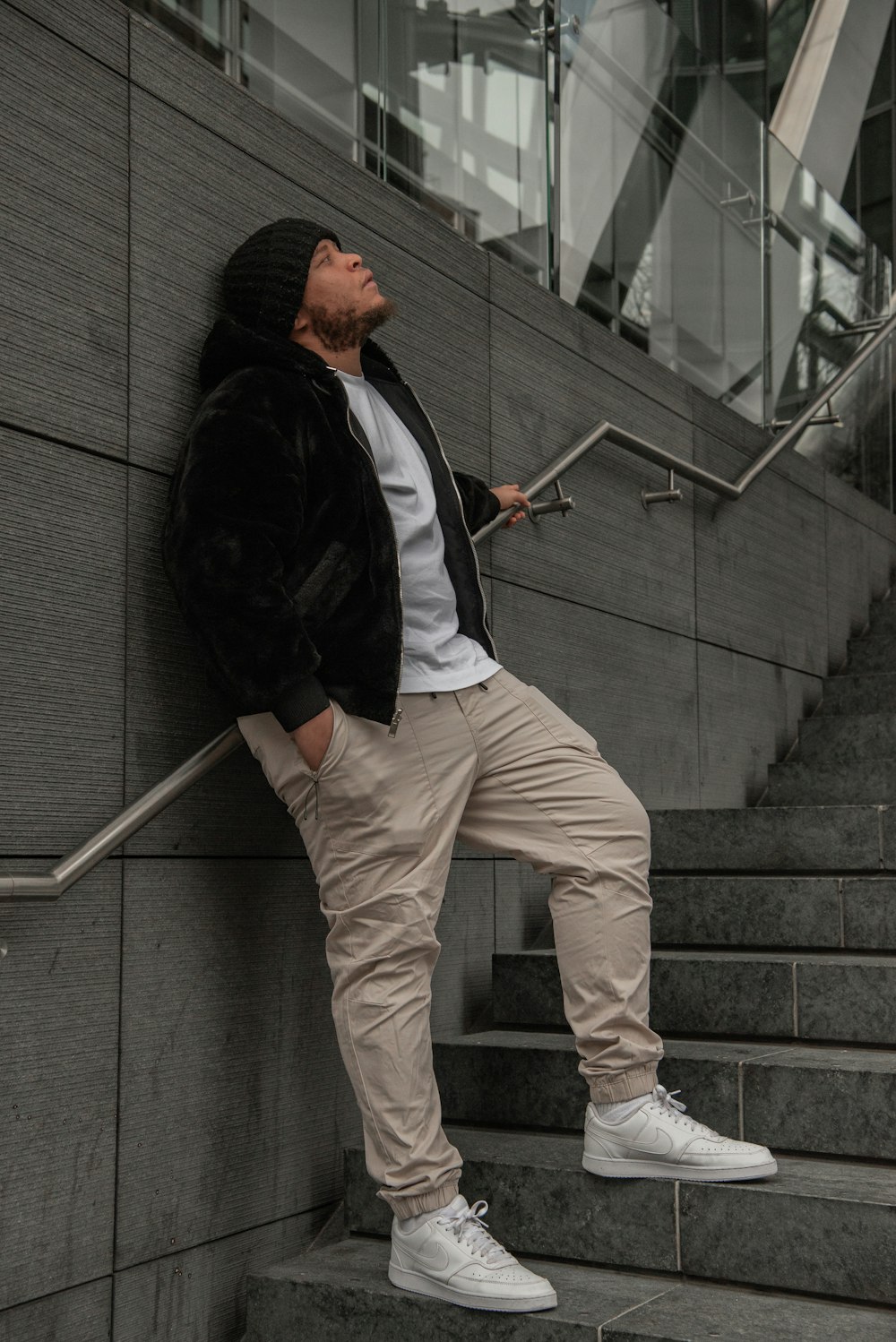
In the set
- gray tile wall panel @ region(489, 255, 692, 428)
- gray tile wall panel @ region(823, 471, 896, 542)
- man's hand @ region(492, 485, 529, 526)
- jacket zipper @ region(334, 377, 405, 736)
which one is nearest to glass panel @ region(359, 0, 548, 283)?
gray tile wall panel @ region(489, 255, 692, 428)

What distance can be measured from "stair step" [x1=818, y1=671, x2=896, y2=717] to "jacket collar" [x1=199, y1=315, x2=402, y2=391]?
11.3 ft

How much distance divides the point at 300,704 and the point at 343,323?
0.78m

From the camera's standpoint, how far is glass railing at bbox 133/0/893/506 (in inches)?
131

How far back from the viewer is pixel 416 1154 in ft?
7.41

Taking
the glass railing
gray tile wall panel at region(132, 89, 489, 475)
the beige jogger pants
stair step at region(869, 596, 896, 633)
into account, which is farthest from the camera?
stair step at region(869, 596, 896, 633)

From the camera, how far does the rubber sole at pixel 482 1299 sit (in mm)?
2207

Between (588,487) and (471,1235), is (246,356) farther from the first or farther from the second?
(588,487)

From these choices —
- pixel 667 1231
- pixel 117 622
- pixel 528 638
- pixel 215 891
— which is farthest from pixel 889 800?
pixel 117 622

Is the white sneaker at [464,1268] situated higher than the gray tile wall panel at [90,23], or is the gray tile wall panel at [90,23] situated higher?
the gray tile wall panel at [90,23]

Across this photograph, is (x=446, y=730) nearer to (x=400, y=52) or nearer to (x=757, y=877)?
(x=757, y=877)

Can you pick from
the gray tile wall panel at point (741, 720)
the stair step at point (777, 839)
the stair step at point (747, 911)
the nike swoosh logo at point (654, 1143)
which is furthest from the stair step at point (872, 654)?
the nike swoosh logo at point (654, 1143)

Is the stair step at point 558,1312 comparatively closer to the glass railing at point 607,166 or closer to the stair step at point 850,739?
the glass railing at point 607,166

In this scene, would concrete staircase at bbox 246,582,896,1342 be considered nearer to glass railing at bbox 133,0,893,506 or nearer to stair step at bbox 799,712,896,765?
stair step at bbox 799,712,896,765

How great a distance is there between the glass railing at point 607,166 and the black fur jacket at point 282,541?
0.90 metres
